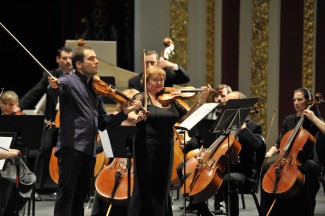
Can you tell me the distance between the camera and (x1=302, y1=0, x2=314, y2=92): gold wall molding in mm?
8570

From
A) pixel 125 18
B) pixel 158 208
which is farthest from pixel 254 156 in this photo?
pixel 125 18

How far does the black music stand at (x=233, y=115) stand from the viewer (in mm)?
5234

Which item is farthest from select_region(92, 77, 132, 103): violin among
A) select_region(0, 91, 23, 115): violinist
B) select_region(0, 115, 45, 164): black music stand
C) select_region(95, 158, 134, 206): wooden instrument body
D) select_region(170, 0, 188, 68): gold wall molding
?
select_region(170, 0, 188, 68): gold wall molding

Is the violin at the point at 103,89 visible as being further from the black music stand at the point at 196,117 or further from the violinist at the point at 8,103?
the violinist at the point at 8,103

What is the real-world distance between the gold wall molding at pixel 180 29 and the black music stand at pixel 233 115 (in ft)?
11.1

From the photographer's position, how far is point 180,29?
8.71 meters

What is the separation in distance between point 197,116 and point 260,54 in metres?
3.72

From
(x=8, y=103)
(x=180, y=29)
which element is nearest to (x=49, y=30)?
(x=180, y=29)

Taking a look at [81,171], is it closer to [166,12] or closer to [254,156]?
[254,156]

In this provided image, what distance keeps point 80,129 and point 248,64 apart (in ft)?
14.8

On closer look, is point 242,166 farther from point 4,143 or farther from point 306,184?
point 4,143

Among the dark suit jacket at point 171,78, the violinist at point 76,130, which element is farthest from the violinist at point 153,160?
the dark suit jacket at point 171,78

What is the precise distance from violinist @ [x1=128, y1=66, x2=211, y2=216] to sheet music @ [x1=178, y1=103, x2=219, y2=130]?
3.6 inches

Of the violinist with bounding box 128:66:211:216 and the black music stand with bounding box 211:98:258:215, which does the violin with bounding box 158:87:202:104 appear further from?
the black music stand with bounding box 211:98:258:215
